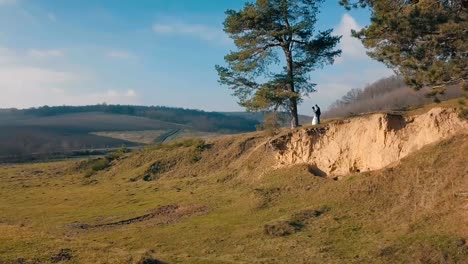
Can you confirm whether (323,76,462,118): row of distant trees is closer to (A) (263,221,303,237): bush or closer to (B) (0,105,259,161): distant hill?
(B) (0,105,259,161): distant hill

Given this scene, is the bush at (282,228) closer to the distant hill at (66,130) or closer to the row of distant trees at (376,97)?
the distant hill at (66,130)

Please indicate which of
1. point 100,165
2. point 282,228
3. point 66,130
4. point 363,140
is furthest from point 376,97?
point 282,228

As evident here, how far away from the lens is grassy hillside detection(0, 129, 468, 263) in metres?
17.1

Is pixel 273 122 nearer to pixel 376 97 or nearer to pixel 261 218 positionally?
pixel 261 218

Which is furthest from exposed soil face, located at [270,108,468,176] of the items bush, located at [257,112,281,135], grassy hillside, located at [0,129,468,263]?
bush, located at [257,112,281,135]

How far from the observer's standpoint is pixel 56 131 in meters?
142

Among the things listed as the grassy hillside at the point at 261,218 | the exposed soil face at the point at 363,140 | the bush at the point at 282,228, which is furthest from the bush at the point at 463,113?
the bush at the point at 282,228

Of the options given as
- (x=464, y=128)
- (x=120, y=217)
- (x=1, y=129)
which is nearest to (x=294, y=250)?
(x=464, y=128)

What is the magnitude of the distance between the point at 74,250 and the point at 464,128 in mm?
16672

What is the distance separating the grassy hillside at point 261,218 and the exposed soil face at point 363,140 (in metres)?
0.89

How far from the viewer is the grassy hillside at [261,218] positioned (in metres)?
17.1

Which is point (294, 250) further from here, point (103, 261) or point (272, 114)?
point (272, 114)

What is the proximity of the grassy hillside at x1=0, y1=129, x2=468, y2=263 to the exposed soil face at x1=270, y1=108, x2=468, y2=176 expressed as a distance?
0.89 meters

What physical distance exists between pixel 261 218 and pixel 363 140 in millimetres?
6964
